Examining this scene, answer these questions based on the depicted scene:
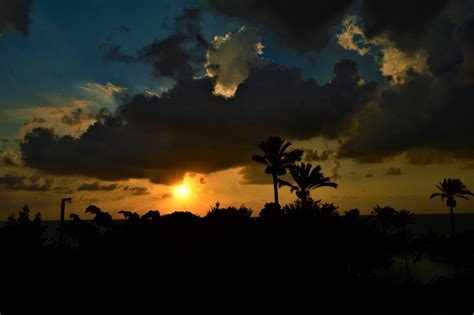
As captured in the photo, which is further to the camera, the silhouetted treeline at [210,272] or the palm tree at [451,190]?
the palm tree at [451,190]

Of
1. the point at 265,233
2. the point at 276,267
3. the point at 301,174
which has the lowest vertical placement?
the point at 276,267

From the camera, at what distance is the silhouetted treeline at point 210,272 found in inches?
568

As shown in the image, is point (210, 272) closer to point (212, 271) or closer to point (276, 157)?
point (212, 271)

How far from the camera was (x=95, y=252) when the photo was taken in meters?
15.8

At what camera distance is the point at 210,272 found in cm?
1518

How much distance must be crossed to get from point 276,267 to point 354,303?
3201 millimetres

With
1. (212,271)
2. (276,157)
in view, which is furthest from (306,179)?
(212,271)

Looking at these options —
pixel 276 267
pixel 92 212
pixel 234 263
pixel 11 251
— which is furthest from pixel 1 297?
pixel 276 267

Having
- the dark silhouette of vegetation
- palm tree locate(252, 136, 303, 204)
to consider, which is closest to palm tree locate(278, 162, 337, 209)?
palm tree locate(252, 136, 303, 204)

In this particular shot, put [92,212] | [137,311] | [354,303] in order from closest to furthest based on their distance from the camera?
[137,311]
[354,303]
[92,212]

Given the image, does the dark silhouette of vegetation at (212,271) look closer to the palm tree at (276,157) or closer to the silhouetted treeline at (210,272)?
the silhouetted treeline at (210,272)

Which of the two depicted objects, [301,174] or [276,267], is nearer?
[276,267]

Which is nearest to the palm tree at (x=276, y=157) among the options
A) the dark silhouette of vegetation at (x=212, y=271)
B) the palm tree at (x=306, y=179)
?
the palm tree at (x=306, y=179)

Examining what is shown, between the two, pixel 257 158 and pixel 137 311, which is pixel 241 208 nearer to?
pixel 137 311
